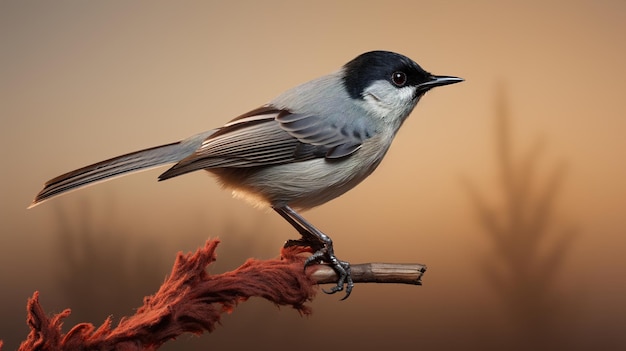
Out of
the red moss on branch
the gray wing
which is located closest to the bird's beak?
the gray wing

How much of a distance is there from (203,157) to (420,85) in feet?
1.96

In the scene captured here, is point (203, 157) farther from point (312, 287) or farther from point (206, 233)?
point (206, 233)

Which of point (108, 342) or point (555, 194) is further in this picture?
point (555, 194)

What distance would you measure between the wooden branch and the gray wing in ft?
0.97

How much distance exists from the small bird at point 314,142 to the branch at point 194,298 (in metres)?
0.10

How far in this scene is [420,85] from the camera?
1806 millimetres

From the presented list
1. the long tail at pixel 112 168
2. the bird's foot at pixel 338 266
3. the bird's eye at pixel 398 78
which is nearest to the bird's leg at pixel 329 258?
the bird's foot at pixel 338 266

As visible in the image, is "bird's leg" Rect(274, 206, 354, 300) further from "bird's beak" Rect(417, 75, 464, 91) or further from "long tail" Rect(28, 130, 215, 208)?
"bird's beak" Rect(417, 75, 464, 91)

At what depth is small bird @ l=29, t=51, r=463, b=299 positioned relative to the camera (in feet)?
5.60

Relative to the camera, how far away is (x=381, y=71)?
5.95 ft

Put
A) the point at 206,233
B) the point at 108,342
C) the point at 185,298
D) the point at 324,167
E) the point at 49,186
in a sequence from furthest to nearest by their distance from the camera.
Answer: the point at 206,233, the point at 324,167, the point at 49,186, the point at 185,298, the point at 108,342

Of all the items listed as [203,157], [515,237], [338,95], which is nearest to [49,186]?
[203,157]

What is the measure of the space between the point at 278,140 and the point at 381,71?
329mm

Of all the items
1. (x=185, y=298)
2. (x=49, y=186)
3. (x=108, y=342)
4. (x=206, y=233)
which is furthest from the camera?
(x=206, y=233)
